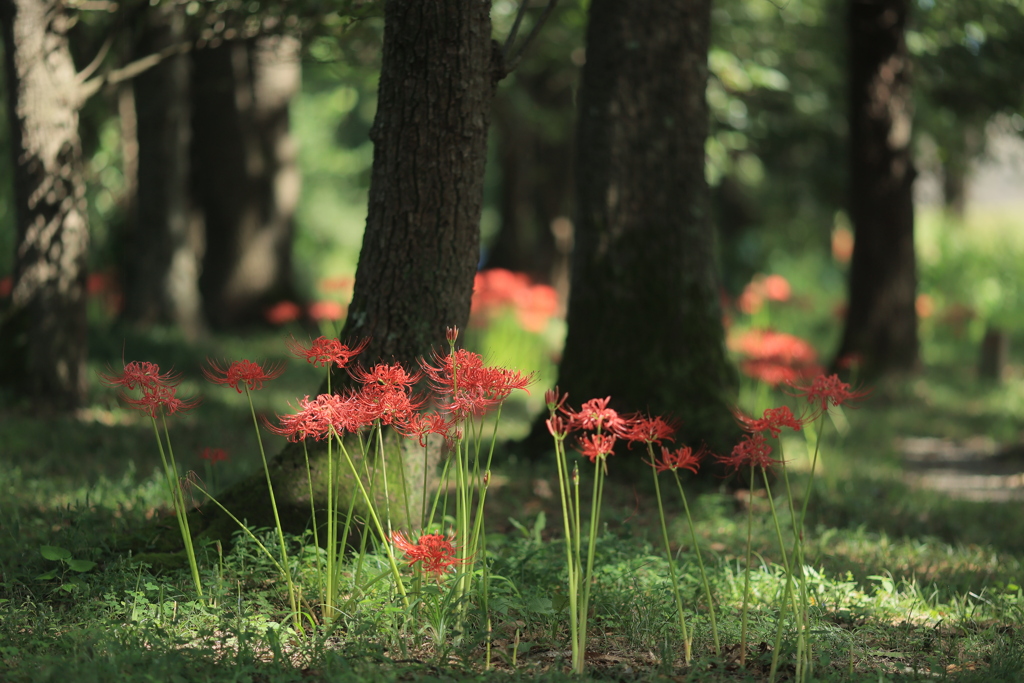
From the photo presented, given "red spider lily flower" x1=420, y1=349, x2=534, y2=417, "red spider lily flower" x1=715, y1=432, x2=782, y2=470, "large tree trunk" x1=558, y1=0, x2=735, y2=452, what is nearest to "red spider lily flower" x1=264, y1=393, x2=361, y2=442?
"red spider lily flower" x1=420, y1=349, x2=534, y2=417

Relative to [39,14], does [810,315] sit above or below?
below

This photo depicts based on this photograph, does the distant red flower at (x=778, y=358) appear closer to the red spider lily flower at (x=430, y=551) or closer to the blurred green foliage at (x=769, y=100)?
the blurred green foliage at (x=769, y=100)

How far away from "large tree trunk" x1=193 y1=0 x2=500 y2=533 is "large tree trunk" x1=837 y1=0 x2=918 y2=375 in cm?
631

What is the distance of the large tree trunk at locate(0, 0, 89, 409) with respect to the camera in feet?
18.1

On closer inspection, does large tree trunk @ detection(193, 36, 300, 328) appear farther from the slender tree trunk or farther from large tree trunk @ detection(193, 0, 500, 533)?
large tree trunk @ detection(193, 0, 500, 533)

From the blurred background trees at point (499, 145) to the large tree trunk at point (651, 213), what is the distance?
63cm

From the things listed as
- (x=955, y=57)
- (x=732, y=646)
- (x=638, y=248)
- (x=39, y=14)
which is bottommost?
(x=732, y=646)

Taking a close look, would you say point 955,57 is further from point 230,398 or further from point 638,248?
point 230,398

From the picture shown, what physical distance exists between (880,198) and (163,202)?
7009 mm

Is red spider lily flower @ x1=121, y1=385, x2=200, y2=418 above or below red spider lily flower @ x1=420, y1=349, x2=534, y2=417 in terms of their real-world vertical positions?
below

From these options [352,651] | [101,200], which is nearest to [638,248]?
[352,651]

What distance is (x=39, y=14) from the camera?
5477mm

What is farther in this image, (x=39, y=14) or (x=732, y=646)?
(x=39, y=14)

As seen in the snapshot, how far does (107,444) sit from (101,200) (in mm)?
8881
